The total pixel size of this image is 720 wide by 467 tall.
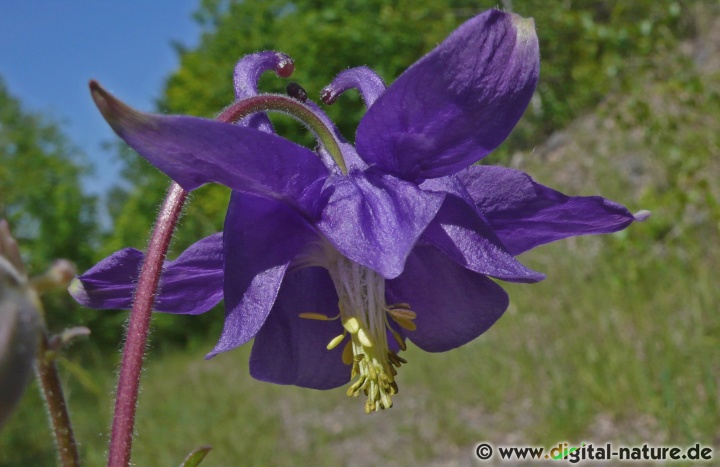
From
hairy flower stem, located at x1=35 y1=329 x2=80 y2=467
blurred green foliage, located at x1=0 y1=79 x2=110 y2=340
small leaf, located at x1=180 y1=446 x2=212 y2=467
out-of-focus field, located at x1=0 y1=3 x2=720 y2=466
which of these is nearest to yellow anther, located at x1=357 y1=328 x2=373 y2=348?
small leaf, located at x1=180 y1=446 x2=212 y2=467

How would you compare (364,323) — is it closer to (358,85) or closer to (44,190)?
(358,85)

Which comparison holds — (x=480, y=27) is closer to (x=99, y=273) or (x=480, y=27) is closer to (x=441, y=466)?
(x=99, y=273)

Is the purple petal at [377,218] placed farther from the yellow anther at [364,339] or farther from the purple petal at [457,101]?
the yellow anther at [364,339]

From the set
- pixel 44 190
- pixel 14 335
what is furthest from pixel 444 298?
pixel 44 190

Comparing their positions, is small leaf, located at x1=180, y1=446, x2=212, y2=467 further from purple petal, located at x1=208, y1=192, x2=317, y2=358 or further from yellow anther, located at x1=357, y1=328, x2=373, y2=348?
yellow anther, located at x1=357, y1=328, x2=373, y2=348

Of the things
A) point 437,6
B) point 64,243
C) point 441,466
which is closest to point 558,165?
point 441,466

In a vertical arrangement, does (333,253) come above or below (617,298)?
above
